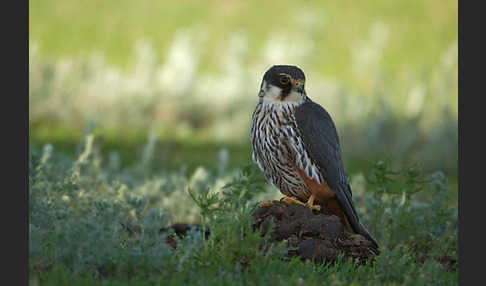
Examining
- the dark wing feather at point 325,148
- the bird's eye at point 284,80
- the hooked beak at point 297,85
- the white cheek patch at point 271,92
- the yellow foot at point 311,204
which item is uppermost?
the bird's eye at point 284,80

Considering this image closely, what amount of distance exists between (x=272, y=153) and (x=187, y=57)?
24.7 feet

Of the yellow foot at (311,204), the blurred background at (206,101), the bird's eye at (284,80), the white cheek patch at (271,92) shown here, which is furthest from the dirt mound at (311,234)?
the blurred background at (206,101)

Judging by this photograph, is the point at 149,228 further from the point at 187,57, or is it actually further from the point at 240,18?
the point at 240,18

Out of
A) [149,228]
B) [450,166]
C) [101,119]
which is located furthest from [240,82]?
[149,228]

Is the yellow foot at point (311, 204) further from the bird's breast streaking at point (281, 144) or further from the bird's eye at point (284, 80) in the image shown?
the bird's eye at point (284, 80)

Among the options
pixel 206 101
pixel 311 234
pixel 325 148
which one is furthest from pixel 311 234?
pixel 206 101

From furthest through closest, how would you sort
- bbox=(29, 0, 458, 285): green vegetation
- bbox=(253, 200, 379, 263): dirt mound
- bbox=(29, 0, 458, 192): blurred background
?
bbox=(29, 0, 458, 192): blurred background
bbox=(253, 200, 379, 263): dirt mound
bbox=(29, 0, 458, 285): green vegetation

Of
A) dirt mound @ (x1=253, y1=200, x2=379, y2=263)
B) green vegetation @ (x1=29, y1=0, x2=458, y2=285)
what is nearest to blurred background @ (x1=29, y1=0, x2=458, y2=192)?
green vegetation @ (x1=29, y1=0, x2=458, y2=285)

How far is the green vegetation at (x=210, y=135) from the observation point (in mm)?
3498

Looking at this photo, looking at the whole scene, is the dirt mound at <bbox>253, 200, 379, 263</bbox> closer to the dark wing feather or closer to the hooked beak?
the dark wing feather

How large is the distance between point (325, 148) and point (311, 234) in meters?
0.61

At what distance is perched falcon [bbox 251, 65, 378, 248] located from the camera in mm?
4398

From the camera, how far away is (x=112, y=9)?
20.6 meters

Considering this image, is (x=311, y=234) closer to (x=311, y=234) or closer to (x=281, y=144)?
(x=311, y=234)
